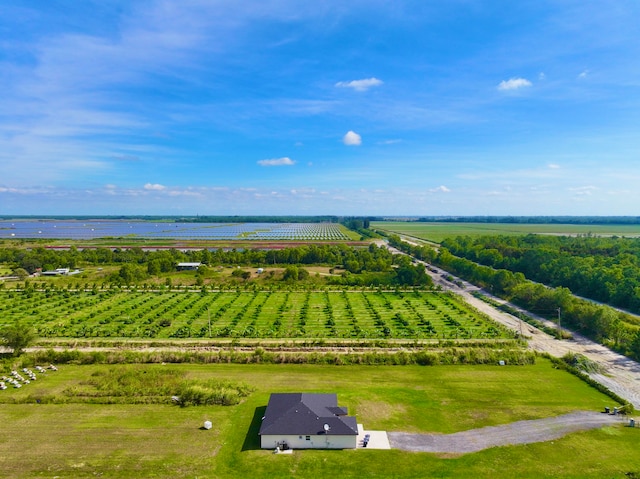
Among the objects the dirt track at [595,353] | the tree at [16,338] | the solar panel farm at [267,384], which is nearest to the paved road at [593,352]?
the dirt track at [595,353]

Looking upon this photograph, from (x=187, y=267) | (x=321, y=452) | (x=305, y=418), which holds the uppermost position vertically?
(x=187, y=267)

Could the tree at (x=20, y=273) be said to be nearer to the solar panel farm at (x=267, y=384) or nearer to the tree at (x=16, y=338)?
the solar panel farm at (x=267, y=384)

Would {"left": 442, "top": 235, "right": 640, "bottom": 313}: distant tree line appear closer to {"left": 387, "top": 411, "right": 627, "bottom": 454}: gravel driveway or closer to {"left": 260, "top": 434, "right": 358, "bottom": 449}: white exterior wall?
{"left": 387, "top": 411, "right": 627, "bottom": 454}: gravel driveway

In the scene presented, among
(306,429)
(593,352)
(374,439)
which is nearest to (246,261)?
(593,352)

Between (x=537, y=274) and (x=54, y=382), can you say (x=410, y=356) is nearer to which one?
(x=54, y=382)

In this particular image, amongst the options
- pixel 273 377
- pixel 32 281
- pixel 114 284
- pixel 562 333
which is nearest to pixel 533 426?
pixel 273 377

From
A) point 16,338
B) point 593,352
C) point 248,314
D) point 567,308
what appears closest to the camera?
point 16,338

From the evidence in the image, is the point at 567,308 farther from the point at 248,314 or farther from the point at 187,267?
the point at 187,267
